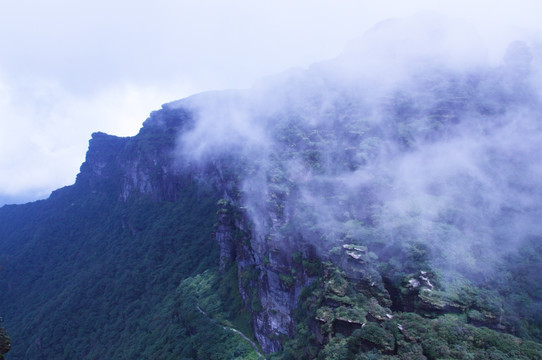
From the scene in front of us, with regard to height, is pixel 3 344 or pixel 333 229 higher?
pixel 3 344

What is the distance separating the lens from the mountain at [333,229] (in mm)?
31859

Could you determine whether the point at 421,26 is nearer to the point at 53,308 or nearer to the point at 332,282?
the point at 332,282

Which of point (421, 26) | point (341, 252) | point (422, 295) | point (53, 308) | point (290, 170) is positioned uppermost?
point (421, 26)

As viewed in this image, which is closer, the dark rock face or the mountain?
the dark rock face

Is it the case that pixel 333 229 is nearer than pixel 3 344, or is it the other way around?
pixel 3 344

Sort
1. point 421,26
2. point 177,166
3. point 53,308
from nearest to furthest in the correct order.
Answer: point 421,26 < point 53,308 < point 177,166

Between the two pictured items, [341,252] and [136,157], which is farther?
[136,157]

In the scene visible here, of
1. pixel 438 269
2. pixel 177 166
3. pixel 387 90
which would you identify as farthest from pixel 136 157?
pixel 438 269

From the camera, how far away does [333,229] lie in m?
41.6

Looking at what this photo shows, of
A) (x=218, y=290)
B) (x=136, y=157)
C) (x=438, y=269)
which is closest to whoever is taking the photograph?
(x=438, y=269)

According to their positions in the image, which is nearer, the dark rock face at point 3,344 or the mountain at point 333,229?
the dark rock face at point 3,344

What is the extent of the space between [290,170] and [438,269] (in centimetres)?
2764

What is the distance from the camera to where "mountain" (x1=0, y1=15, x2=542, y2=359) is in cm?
3186

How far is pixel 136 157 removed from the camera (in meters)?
110
